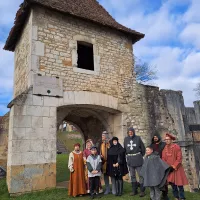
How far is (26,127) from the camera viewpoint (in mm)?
6035

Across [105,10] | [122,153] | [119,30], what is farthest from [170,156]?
[105,10]

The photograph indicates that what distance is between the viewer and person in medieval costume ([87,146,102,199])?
5.25m

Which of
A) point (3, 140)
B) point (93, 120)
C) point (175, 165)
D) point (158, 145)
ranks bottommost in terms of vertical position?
point (175, 165)

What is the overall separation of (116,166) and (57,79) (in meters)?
3.20

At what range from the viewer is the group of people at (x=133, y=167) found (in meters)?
4.53

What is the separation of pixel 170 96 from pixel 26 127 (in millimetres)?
6022

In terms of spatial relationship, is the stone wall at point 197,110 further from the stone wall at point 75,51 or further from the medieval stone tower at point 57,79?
the stone wall at point 75,51

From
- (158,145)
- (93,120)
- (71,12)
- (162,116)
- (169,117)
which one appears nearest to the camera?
(158,145)

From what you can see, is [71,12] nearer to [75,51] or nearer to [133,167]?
[75,51]

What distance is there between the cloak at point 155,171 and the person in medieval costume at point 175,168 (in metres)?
0.21

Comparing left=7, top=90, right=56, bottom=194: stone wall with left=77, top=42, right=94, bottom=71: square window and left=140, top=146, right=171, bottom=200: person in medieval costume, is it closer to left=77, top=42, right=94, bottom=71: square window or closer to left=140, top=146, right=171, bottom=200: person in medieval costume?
left=140, top=146, right=171, bottom=200: person in medieval costume

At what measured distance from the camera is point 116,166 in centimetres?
532

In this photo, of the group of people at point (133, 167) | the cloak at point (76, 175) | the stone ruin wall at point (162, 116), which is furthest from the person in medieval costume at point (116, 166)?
the stone ruin wall at point (162, 116)

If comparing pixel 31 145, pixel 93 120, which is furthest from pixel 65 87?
pixel 93 120
